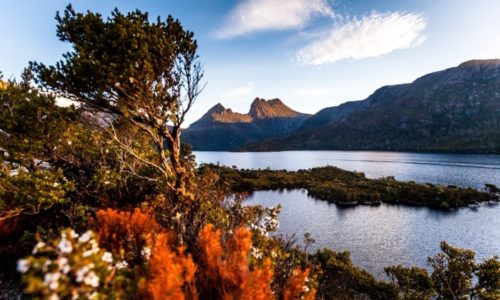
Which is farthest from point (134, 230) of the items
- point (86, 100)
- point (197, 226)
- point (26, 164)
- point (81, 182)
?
point (26, 164)

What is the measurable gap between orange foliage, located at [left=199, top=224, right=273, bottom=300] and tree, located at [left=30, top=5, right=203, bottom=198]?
6.97 metres

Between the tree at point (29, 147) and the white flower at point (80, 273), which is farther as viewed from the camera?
the tree at point (29, 147)

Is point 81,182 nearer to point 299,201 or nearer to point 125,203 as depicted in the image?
point 125,203

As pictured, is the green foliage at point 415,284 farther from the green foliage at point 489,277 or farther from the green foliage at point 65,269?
the green foliage at point 65,269

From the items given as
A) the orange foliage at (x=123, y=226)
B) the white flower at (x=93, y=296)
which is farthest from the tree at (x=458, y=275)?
the white flower at (x=93, y=296)

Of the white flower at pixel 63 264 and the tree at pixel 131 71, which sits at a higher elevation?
the tree at pixel 131 71

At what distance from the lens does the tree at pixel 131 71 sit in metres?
12.0

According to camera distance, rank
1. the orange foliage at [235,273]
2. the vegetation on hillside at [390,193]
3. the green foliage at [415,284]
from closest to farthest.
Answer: the orange foliage at [235,273] → the green foliage at [415,284] → the vegetation on hillside at [390,193]

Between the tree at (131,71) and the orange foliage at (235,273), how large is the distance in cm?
697

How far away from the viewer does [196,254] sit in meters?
9.32

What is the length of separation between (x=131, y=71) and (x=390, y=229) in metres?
57.9

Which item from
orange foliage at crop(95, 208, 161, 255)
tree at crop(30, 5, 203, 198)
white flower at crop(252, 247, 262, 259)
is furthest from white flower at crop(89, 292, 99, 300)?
tree at crop(30, 5, 203, 198)

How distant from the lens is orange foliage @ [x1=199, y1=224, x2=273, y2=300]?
21.5 ft

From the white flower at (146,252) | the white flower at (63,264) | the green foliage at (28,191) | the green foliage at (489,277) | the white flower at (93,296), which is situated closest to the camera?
the white flower at (63,264)
